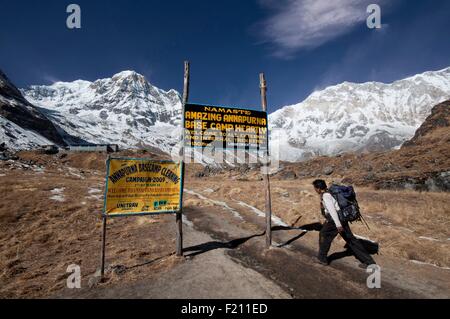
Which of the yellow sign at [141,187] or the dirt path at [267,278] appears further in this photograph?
the yellow sign at [141,187]

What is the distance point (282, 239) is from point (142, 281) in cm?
587

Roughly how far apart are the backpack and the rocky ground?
144cm

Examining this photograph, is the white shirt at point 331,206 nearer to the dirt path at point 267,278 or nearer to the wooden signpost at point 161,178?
the dirt path at point 267,278

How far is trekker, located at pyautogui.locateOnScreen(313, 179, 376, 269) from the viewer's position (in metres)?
6.82

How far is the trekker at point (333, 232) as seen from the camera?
269 inches

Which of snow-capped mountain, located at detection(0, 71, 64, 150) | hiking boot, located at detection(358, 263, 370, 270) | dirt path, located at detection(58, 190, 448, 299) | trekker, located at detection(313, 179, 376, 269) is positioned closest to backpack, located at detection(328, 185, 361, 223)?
trekker, located at detection(313, 179, 376, 269)

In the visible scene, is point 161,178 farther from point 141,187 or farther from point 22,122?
point 22,122

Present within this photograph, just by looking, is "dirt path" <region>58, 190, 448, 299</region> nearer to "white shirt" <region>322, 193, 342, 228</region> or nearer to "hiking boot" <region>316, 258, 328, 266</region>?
"hiking boot" <region>316, 258, 328, 266</region>

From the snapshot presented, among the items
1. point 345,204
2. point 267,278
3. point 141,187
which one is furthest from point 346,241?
point 141,187

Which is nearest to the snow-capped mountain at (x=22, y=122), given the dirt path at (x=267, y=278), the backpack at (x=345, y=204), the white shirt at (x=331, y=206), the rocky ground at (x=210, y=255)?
the rocky ground at (x=210, y=255)

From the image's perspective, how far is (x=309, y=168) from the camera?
60.5 m

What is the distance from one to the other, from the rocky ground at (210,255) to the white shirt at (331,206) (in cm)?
140

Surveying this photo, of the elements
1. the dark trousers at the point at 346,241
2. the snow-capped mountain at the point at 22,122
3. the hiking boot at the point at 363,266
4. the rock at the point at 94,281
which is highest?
the snow-capped mountain at the point at 22,122
